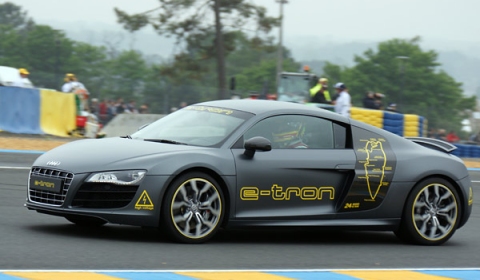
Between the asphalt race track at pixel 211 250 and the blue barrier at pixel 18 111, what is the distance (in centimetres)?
1317

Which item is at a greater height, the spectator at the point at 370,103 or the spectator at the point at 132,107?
the spectator at the point at 370,103

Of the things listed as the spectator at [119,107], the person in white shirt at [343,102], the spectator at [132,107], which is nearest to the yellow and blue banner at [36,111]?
the spectator at [119,107]

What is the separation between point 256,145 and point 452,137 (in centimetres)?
2463

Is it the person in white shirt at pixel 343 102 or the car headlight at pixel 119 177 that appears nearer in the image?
the car headlight at pixel 119 177

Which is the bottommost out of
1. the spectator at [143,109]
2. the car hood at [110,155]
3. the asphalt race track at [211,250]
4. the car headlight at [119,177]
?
the asphalt race track at [211,250]

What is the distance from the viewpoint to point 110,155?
Result: 769 centimetres

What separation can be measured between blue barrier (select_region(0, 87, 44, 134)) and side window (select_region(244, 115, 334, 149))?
49.5 ft

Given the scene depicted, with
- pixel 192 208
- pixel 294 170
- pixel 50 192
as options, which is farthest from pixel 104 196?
pixel 294 170

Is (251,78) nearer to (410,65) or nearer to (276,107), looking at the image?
(410,65)

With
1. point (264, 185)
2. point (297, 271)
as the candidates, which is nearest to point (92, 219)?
point (264, 185)

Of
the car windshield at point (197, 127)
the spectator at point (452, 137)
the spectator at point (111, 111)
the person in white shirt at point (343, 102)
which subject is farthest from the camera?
the spectator at point (452, 137)

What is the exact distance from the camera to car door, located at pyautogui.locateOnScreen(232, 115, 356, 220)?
26.5 ft

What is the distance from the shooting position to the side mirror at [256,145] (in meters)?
8.01

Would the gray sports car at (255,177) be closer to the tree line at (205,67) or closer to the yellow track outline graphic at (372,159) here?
the yellow track outline graphic at (372,159)
